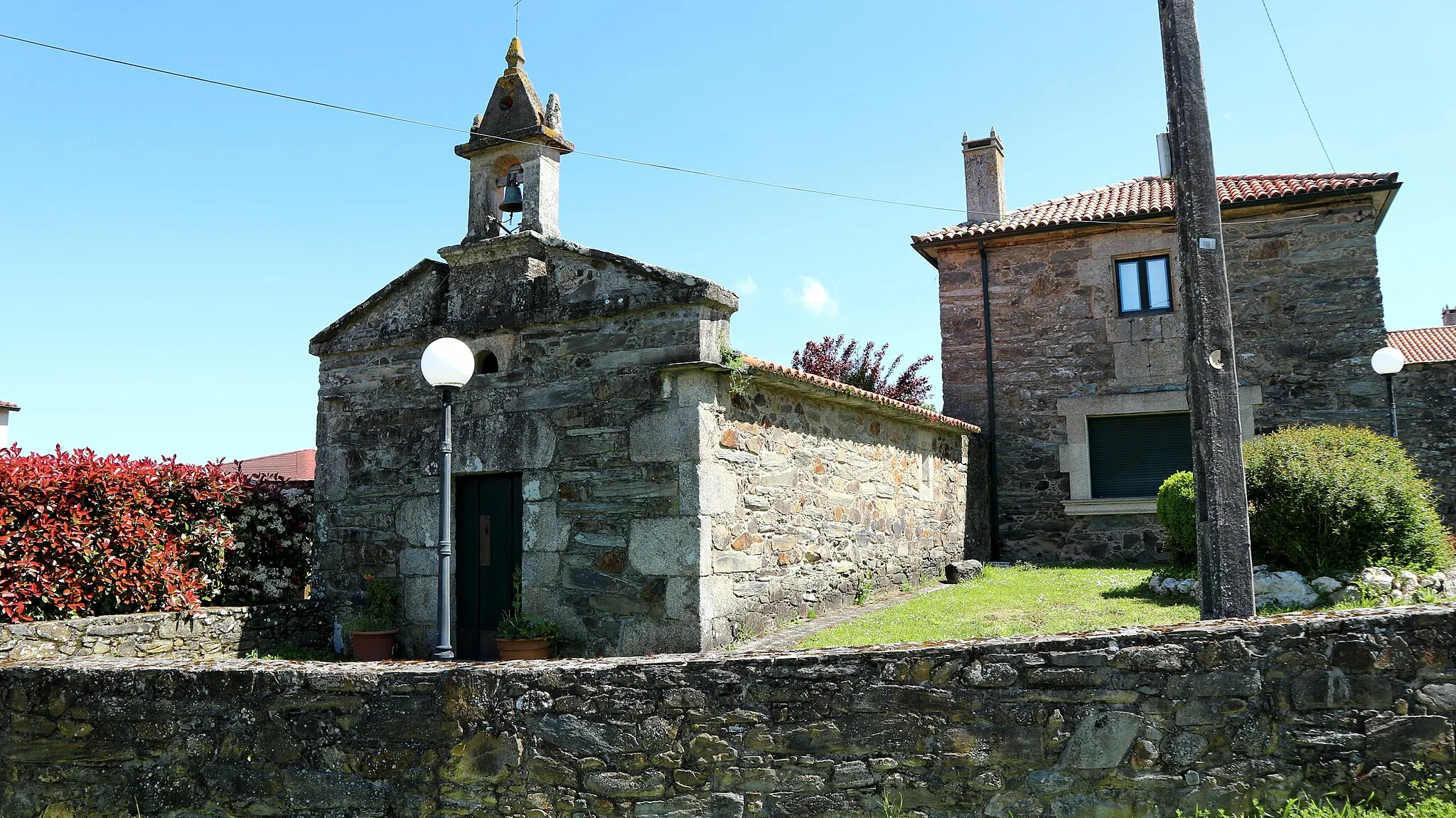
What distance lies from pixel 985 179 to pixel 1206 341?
9.81 metres

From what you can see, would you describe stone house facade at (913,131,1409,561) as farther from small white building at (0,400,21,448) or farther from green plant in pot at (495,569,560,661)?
small white building at (0,400,21,448)

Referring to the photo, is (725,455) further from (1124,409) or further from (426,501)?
(1124,409)

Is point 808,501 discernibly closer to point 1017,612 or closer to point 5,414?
point 1017,612

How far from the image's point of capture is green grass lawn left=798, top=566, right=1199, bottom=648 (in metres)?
7.41

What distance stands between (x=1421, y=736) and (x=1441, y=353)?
17299 mm

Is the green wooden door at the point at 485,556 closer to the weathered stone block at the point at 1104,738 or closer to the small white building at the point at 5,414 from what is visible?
the weathered stone block at the point at 1104,738

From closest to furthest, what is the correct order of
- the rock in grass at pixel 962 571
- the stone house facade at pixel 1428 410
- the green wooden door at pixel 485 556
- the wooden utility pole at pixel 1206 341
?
the wooden utility pole at pixel 1206 341, the green wooden door at pixel 485 556, the rock in grass at pixel 962 571, the stone house facade at pixel 1428 410

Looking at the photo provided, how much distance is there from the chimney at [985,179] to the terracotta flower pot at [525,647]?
32.7ft

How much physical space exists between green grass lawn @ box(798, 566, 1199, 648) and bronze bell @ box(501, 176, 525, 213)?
4.70 m

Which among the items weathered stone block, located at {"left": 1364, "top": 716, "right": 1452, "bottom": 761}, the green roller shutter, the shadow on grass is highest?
the green roller shutter

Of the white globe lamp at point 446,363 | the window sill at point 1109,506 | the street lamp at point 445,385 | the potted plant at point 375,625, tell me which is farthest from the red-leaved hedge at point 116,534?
the window sill at point 1109,506

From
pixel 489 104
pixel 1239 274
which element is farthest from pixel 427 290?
pixel 1239 274

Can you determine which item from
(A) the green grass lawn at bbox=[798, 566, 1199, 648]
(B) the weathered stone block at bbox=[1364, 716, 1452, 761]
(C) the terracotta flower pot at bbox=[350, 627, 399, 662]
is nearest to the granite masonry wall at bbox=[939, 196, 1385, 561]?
(A) the green grass lawn at bbox=[798, 566, 1199, 648]

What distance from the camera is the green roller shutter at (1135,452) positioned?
1307 centimetres
